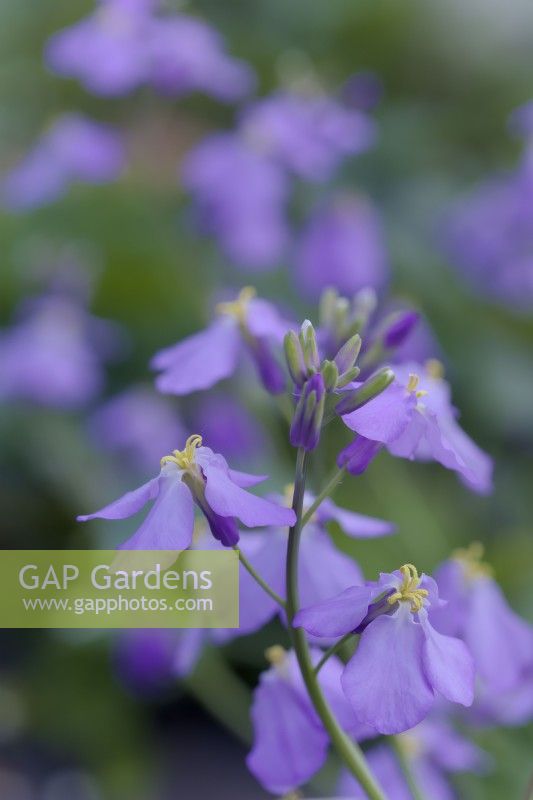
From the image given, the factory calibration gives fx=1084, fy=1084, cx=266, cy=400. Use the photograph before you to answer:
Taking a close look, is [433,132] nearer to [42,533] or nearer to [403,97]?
[403,97]

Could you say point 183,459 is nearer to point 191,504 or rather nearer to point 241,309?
point 191,504

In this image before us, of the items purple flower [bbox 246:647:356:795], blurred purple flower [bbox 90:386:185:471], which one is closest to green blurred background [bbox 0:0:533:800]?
blurred purple flower [bbox 90:386:185:471]

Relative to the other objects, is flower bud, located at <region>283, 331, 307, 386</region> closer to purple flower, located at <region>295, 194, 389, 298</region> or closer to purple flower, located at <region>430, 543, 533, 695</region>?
purple flower, located at <region>430, 543, 533, 695</region>

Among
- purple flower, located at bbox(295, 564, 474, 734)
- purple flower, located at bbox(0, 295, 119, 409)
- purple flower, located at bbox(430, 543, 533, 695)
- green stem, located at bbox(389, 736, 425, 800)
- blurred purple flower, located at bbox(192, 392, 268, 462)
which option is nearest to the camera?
purple flower, located at bbox(295, 564, 474, 734)

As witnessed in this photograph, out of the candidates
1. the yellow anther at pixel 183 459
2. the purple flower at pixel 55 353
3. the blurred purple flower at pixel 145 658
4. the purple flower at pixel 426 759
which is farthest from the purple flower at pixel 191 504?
the purple flower at pixel 55 353

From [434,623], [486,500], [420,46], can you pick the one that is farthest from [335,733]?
[420,46]
